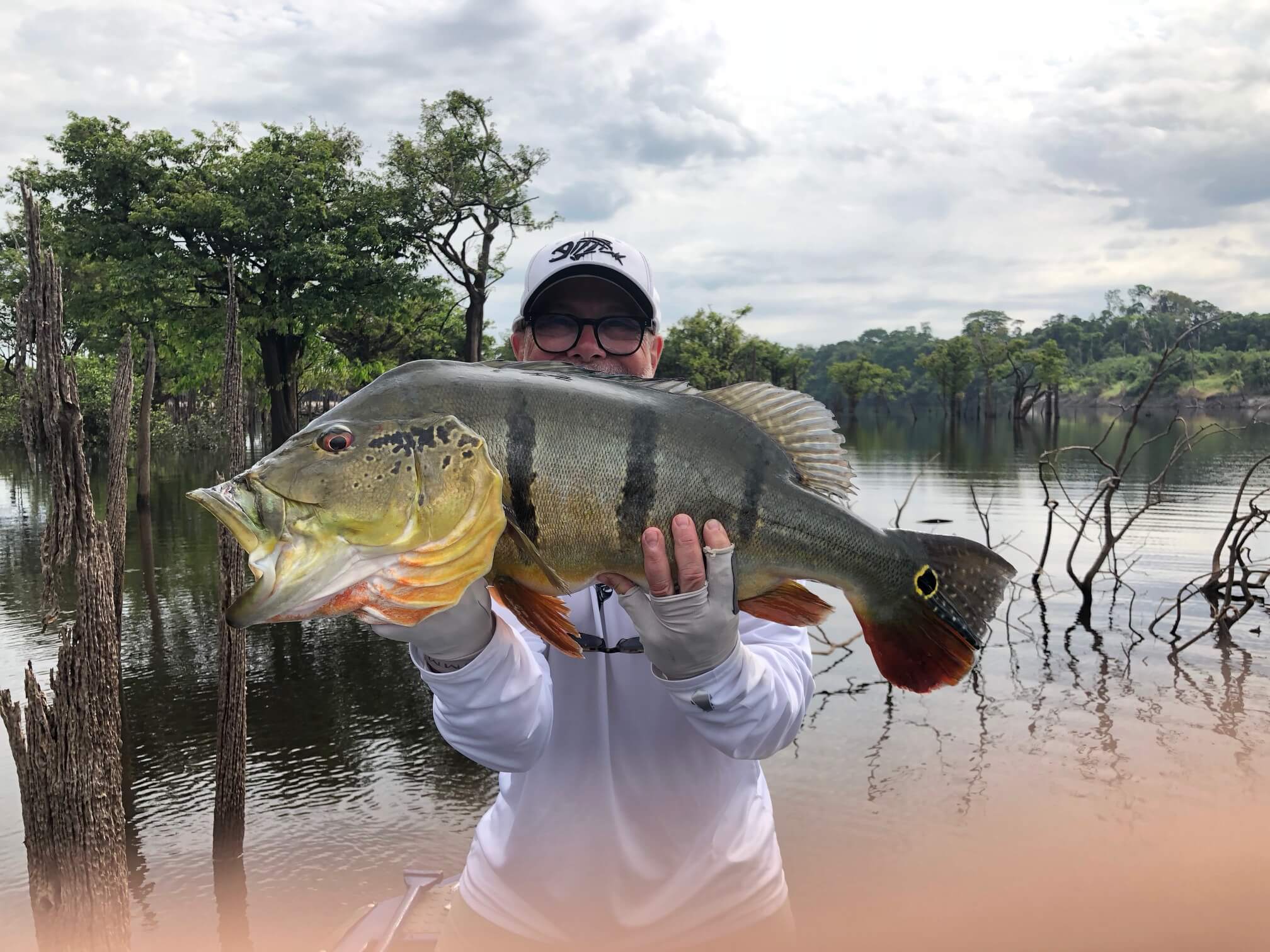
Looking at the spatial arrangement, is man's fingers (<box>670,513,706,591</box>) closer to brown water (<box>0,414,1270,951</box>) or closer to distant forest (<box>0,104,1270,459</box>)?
brown water (<box>0,414,1270,951</box>)

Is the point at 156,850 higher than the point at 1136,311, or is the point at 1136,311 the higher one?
the point at 1136,311

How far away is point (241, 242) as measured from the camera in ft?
95.5

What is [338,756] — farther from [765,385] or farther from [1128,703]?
[1128,703]

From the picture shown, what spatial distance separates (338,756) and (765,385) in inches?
374

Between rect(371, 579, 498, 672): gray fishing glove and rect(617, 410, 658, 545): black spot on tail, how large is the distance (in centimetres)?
38

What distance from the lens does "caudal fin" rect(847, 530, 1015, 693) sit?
223 centimetres

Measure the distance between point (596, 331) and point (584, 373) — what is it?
0.67 meters

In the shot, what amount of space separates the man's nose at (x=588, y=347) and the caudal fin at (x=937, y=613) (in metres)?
1.09

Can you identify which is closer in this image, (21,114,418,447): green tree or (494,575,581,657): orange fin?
(494,575,581,657): orange fin

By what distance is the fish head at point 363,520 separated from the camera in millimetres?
1708

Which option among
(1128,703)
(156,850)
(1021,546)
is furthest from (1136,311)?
(156,850)

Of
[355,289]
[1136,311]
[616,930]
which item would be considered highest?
[1136,311]

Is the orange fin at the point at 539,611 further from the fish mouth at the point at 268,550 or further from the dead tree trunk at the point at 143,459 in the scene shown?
the dead tree trunk at the point at 143,459

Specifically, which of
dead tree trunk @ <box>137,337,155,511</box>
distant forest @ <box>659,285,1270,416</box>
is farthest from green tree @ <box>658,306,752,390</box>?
dead tree trunk @ <box>137,337,155,511</box>
